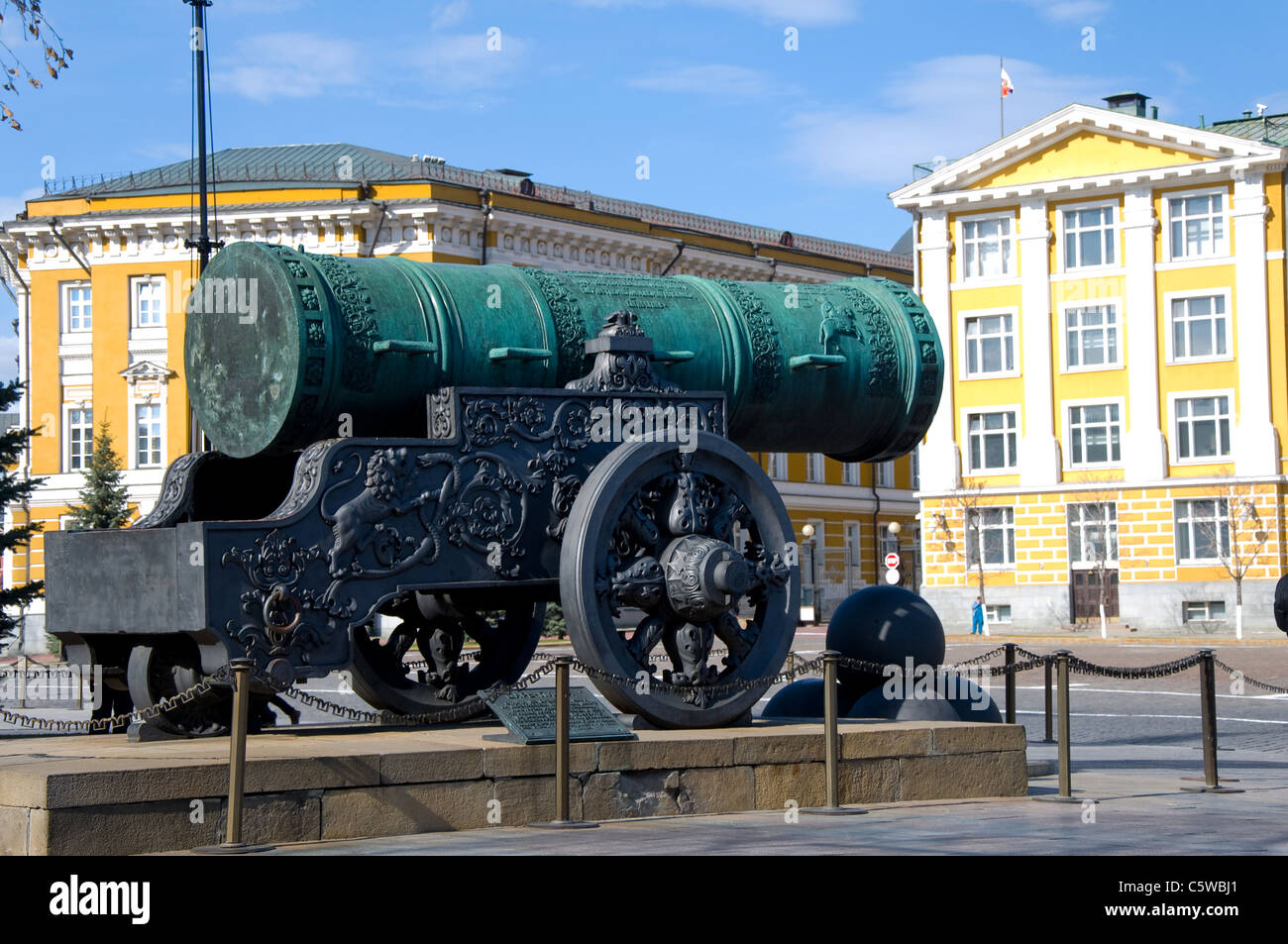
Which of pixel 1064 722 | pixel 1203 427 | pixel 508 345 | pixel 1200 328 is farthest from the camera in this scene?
pixel 1200 328

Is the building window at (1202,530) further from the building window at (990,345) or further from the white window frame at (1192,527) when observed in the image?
the building window at (990,345)

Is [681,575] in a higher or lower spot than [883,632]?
higher

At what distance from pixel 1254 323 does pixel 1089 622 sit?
7.75 metres

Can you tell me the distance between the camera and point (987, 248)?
1884 inches

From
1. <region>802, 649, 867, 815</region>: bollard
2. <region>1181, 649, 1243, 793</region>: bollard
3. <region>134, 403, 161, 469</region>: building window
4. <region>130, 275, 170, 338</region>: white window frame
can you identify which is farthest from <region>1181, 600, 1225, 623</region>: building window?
<region>802, 649, 867, 815</region>: bollard

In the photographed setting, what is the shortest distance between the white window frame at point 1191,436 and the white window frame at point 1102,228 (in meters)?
3.46

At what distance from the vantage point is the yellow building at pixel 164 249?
1900 inches

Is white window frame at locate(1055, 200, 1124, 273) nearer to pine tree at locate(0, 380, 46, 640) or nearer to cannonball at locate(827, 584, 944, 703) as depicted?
pine tree at locate(0, 380, 46, 640)

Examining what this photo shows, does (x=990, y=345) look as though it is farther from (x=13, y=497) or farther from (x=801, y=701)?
(x=801, y=701)

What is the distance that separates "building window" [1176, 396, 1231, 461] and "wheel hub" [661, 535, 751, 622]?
3702 cm

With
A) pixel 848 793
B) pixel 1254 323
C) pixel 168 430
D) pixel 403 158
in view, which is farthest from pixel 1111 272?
pixel 848 793

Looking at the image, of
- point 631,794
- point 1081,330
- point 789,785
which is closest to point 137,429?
point 1081,330

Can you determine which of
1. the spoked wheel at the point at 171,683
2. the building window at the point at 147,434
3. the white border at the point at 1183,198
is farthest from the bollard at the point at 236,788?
the building window at the point at 147,434

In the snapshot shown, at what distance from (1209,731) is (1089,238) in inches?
1431
